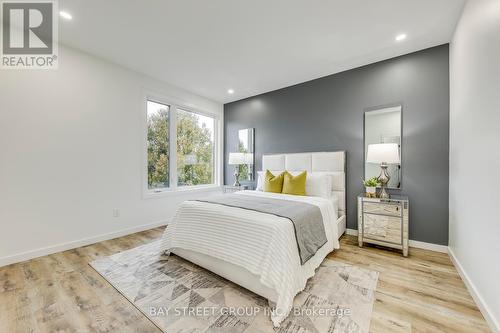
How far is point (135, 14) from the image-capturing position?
2.21 meters

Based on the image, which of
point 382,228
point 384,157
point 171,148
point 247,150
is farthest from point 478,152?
point 171,148

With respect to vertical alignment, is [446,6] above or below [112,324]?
above

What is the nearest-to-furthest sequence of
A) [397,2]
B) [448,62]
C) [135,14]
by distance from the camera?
[397,2] < [135,14] < [448,62]

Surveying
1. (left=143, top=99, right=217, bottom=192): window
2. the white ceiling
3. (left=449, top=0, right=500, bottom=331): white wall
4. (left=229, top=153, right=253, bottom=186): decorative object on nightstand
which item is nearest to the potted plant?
(left=449, top=0, right=500, bottom=331): white wall

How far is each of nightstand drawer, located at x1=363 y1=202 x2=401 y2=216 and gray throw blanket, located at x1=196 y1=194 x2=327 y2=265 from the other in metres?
0.87

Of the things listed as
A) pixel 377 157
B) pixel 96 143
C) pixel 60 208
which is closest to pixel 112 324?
pixel 60 208

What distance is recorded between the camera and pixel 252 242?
5.91 ft

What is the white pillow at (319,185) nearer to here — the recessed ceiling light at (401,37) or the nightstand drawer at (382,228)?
the nightstand drawer at (382,228)

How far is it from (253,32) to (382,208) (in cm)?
282

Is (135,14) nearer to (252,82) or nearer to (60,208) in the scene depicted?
(252,82)

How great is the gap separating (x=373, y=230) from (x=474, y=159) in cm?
138

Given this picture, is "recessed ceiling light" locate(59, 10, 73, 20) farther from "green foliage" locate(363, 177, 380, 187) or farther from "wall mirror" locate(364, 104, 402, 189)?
"green foliage" locate(363, 177, 380, 187)

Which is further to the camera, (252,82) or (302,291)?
(252,82)

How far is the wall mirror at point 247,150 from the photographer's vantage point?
4.61 meters
